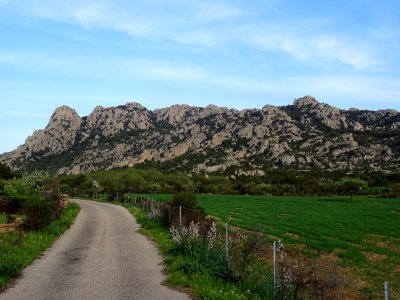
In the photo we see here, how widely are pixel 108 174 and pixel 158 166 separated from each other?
41684mm

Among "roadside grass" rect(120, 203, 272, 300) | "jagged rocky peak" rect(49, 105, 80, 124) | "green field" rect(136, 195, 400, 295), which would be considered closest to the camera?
"roadside grass" rect(120, 203, 272, 300)

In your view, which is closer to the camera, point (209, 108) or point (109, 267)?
point (109, 267)

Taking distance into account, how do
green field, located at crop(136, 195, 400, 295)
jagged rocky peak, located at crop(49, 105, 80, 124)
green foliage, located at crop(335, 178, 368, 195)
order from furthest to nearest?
1. jagged rocky peak, located at crop(49, 105, 80, 124)
2. green foliage, located at crop(335, 178, 368, 195)
3. green field, located at crop(136, 195, 400, 295)

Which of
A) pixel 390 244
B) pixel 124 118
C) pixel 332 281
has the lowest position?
pixel 390 244

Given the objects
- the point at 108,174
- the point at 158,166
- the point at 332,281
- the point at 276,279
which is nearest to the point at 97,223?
the point at 276,279

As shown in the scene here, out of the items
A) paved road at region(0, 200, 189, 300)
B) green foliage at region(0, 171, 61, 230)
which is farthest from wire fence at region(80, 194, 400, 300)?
green foliage at region(0, 171, 61, 230)

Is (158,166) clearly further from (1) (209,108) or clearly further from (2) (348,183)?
(2) (348,183)

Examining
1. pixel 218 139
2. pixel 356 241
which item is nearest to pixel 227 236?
pixel 356 241

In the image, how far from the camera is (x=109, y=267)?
1488cm

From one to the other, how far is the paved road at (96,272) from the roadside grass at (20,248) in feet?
1.10

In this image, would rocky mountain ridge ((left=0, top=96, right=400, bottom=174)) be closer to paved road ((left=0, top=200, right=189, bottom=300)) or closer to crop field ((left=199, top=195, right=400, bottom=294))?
crop field ((left=199, top=195, right=400, bottom=294))

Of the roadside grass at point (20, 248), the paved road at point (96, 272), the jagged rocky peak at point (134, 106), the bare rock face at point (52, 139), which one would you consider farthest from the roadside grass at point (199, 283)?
the jagged rocky peak at point (134, 106)

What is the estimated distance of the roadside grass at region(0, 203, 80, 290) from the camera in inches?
521

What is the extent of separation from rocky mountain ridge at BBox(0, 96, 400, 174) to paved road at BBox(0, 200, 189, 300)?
9934cm
